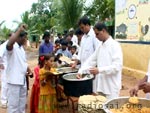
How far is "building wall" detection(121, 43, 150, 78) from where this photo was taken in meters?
9.18

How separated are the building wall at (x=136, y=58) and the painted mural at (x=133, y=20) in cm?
28

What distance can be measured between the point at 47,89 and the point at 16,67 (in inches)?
26.7

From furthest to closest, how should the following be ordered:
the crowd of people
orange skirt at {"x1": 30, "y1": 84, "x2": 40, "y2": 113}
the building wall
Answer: the building wall, orange skirt at {"x1": 30, "y1": 84, "x2": 40, "y2": 113}, the crowd of people

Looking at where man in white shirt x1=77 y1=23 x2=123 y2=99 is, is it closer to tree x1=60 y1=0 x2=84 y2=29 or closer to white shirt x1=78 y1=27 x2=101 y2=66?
white shirt x1=78 y1=27 x2=101 y2=66

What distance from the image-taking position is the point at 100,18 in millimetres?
17297

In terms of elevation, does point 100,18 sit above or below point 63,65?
above

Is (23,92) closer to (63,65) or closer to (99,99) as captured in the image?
(63,65)

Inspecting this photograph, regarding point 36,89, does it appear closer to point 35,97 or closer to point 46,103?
point 35,97

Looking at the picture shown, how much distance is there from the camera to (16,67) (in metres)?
4.56

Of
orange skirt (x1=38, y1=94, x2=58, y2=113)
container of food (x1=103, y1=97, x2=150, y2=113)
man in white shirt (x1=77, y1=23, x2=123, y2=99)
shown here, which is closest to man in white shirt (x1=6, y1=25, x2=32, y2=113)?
orange skirt (x1=38, y1=94, x2=58, y2=113)

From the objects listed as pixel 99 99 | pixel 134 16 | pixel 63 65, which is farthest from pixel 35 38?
pixel 99 99

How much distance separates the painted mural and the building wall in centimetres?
28

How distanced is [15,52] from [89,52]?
1356 mm

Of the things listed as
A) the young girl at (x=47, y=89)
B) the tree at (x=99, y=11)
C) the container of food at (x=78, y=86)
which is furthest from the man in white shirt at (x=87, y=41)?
the tree at (x=99, y=11)
